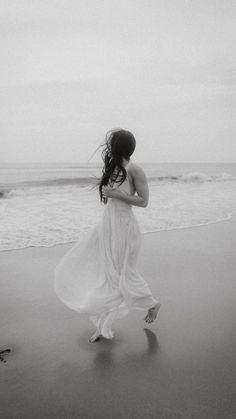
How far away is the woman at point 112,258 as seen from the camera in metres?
3.65

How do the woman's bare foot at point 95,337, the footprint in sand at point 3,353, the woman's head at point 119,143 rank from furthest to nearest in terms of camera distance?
the woman's bare foot at point 95,337
the woman's head at point 119,143
the footprint in sand at point 3,353

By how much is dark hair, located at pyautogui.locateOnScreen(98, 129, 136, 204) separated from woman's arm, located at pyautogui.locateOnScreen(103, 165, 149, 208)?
0.10 m

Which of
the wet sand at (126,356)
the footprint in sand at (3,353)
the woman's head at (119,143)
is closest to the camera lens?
the wet sand at (126,356)

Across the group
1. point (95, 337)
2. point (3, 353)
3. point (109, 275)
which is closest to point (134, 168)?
point (109, 275)

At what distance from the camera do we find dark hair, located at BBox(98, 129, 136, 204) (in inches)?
142

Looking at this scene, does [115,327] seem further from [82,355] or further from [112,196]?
[112,196]

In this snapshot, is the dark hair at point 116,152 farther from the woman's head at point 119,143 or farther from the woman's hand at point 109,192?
the woman's hand at point 109,192

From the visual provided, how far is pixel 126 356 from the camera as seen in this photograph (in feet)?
11.3

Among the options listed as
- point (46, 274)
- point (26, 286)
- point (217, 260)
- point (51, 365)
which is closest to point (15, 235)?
point (46, 274)

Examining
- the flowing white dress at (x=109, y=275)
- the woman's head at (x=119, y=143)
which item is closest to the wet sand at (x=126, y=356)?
the flowing white dress at (x=109, y=275)

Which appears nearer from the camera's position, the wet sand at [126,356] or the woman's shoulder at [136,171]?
the wet sand at [126,356]

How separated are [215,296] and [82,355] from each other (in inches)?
85.5

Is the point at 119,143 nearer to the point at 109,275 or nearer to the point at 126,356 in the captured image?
the point at 109,275

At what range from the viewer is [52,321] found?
164 inches
